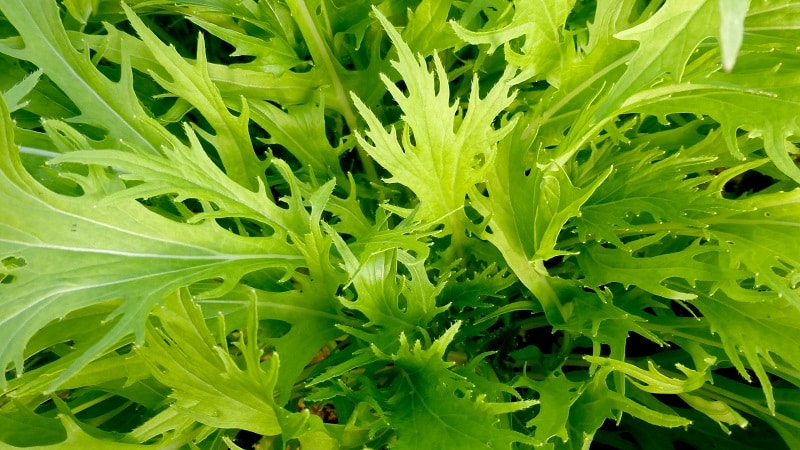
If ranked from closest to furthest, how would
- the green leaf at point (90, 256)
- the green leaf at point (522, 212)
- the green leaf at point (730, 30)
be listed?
the green leaf at point (730, 30) < the green leaf at point (90, 256) < the green leaf at point (522, 212)

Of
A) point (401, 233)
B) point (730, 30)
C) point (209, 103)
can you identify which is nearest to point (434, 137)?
point (401, 233)

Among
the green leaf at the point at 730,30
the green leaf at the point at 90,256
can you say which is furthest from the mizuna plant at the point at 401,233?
the green leaf at the point at 730,30

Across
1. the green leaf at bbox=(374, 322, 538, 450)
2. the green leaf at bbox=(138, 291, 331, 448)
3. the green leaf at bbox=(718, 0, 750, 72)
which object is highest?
the green leaf at bbox=(718, 0, 750, 72)

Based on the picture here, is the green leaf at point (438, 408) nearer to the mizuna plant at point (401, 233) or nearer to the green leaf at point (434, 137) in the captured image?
the mizuna plant at point (401, 233)

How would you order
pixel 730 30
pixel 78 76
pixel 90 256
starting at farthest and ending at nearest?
1. pixel 78 76
2. pixel 90 256
3. pixel 730 30

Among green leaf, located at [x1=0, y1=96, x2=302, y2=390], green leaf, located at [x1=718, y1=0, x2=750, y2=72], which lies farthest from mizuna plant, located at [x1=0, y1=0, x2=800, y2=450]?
green leaf, located at [x1=718, y1=0, x2=750, y2=72]

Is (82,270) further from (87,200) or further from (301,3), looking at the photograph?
(301,3)

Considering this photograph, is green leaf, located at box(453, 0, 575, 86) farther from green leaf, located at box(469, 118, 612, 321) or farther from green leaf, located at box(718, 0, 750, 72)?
green leaf, located at box(718, 0, 750, 72)

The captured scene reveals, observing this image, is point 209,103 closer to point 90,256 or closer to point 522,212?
point 90,256
